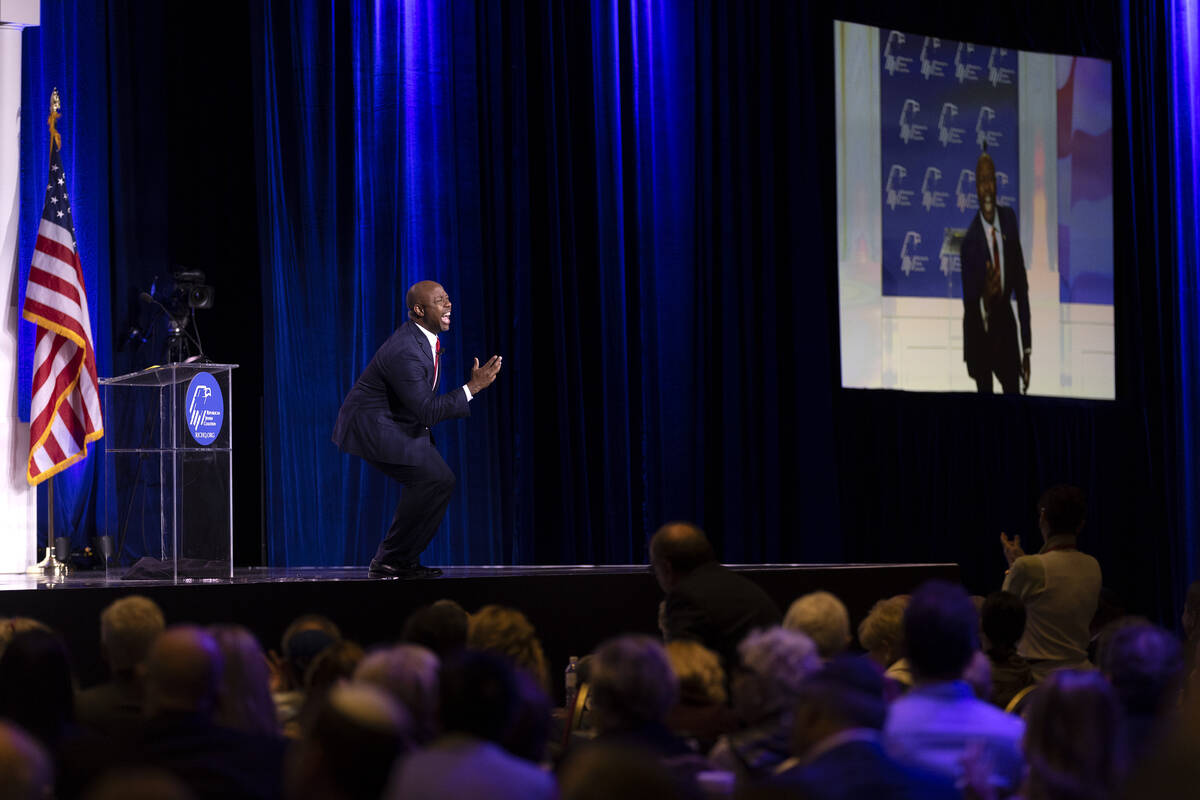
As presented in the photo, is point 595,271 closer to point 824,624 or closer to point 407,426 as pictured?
point 407,426

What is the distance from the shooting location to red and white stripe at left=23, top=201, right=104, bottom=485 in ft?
20.5

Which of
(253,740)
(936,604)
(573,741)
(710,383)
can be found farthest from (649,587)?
(253,740)

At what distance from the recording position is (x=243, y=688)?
8.70 feet

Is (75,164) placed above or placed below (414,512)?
above

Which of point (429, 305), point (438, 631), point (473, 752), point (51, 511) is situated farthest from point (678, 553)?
point (51, 511)

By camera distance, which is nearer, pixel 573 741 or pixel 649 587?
pixel 573 741

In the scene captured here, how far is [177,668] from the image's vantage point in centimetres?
242

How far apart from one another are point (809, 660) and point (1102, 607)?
3.17 metres

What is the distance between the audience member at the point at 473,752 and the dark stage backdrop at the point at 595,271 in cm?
505

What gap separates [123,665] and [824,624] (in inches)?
65.4

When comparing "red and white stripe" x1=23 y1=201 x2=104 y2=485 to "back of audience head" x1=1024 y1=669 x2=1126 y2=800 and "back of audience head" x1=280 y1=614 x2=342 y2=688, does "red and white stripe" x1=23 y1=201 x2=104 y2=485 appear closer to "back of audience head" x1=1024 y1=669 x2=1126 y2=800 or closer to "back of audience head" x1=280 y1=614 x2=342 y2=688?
"back of audience head" x1=280 y1=614 x2=342 y2=688

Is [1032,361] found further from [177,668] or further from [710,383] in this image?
[177,668]

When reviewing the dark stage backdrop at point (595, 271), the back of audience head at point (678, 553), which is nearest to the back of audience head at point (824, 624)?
the back of audience head at point (678, 553)

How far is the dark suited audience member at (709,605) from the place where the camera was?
379cm
